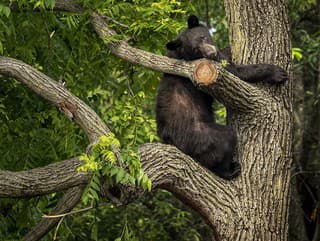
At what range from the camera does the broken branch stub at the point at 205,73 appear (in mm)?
5586

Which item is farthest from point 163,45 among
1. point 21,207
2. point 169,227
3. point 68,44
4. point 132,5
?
point 169,227

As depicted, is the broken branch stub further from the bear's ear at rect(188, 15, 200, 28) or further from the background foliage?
the bear's ear at rect(188, 15, 200, 28)

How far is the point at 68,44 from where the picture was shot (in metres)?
8.16

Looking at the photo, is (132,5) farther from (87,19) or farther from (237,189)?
(237,189)

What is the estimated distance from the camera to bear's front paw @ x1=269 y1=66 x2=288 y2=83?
619 centimetres

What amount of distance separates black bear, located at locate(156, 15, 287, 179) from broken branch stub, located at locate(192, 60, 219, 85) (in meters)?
0.74

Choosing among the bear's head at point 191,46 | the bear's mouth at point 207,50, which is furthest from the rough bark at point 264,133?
the bear's head at point 191,46

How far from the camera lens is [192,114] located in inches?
272

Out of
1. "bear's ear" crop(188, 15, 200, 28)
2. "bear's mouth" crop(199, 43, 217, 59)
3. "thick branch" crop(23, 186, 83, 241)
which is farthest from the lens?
"bear's ear" crop(188, 15, 200, 28)

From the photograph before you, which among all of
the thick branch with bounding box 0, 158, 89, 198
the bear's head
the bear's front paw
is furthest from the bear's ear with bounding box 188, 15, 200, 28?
the thick branch with bounding box 0, 158, 89, 198

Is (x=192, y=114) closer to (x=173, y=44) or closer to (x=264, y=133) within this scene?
(x=173, y=44)

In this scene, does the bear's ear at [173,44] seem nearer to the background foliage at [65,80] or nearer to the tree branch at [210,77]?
the background foliage at [65,80]

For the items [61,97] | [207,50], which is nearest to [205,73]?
[61,97]

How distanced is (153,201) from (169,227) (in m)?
0.77
